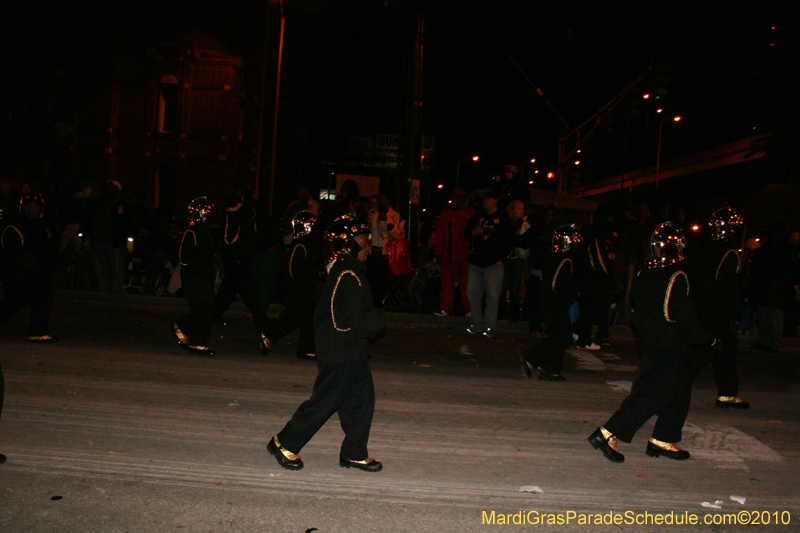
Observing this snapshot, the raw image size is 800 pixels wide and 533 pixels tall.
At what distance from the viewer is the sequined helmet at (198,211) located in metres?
8.26

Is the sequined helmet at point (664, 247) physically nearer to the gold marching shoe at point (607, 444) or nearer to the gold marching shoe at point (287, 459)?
the gold marching shoe at point (607, 444)

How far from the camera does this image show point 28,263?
8070mm

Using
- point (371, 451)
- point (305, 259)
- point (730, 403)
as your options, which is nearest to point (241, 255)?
point (305, 259)

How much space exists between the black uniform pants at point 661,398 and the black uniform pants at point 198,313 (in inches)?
197

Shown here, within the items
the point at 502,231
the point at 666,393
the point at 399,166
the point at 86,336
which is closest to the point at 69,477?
the point at 666,393

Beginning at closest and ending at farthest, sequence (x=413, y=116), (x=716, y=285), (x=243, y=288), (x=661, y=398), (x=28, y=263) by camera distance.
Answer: (x=661, y=398), (x=716, y=285), (x=28, y=263), (x=243, y=288), (x=413, y=116)

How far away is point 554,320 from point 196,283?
4.25 m

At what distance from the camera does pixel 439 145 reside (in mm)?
45719

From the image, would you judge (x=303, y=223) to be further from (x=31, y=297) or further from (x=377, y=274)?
(x=377, y=274)

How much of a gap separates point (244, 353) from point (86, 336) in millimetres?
2344

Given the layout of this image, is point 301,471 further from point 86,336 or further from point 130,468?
point 86,336

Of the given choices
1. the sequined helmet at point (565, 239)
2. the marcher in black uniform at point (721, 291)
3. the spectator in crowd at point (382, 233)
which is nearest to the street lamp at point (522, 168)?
the spectator in crowd at point (382, 233)

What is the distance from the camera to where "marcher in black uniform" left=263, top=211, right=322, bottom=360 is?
810 centimetres

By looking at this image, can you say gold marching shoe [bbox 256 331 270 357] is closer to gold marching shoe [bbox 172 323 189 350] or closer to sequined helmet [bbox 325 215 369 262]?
gold marching shoe [bbox 172 323 189 350]
